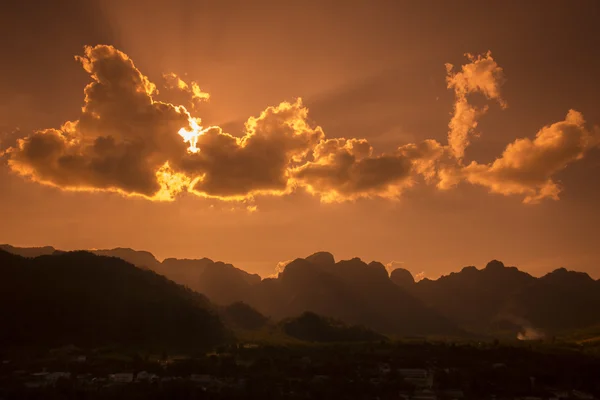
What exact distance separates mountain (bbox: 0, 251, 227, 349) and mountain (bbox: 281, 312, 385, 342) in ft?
104

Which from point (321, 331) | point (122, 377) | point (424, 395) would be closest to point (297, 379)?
point (424, 395)

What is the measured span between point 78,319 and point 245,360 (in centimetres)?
5847

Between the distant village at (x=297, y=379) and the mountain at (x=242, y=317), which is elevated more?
the mountain at (x=242, y=317)

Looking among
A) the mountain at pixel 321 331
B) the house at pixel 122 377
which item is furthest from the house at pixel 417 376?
the mountain at pixel 321 331

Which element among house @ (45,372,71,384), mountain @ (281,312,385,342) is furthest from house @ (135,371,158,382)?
mountain @ (281,312,385,342)

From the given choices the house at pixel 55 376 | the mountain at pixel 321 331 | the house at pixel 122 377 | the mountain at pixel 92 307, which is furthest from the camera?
the mountain at pixel 321 331

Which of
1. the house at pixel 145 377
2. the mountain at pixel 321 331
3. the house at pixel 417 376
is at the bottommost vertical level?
the house at pixel 145 377

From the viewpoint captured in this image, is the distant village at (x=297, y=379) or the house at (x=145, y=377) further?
the house at (x=145, y=377)

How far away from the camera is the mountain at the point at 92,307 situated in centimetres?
11425

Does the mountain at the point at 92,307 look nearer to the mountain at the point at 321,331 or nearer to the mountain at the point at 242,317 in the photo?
the mountain at the point at 321,331

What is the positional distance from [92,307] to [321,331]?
7319cm

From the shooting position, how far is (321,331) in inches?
6476

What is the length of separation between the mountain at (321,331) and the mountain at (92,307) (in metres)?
31.6

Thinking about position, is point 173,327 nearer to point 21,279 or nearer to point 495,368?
point 21,279
